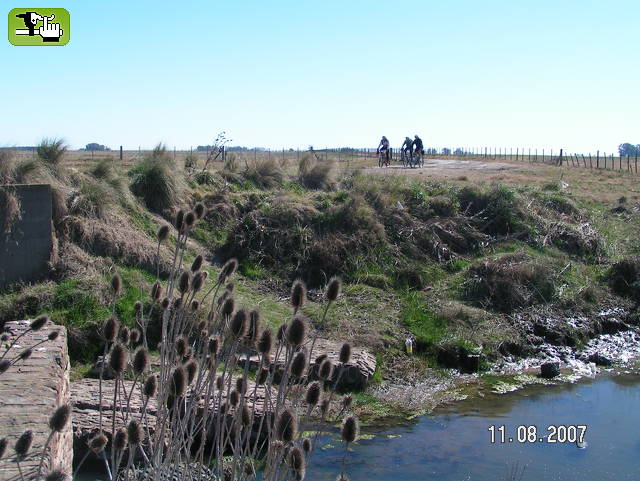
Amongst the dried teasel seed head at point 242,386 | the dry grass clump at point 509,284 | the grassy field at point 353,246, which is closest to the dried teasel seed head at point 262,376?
the dried teasel seed head at point 242,386

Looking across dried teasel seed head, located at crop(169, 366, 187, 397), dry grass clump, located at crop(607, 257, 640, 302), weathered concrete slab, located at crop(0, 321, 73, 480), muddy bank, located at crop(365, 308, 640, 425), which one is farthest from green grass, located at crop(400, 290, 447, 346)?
dried teasel seed head, located at crop(169, 366, 187, 397)

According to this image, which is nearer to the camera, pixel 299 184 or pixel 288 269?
pixel 288 269

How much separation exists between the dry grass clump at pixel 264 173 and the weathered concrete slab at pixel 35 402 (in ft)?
34.7

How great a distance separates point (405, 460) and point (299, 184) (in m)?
11.3

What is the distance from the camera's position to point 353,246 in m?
15.5

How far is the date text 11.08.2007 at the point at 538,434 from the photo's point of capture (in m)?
9.02

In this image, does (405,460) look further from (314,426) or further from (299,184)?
(299,184)

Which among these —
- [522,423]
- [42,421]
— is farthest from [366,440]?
[42,421]

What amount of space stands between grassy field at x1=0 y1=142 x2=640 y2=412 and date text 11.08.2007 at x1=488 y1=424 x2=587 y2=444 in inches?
85.9

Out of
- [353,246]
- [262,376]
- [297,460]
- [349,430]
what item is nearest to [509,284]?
[353,246]

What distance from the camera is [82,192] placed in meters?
13.4

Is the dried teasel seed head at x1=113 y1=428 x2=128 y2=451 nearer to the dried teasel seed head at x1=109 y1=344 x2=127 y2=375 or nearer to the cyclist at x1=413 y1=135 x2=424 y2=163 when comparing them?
the dried teasel seed head at x1=109 y1=344 x2=127 y2=375

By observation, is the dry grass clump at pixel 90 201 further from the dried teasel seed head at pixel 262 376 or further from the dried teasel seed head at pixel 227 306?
the dried teasel seed head at pixel 227 306

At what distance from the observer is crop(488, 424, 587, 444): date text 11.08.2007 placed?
902 cm
